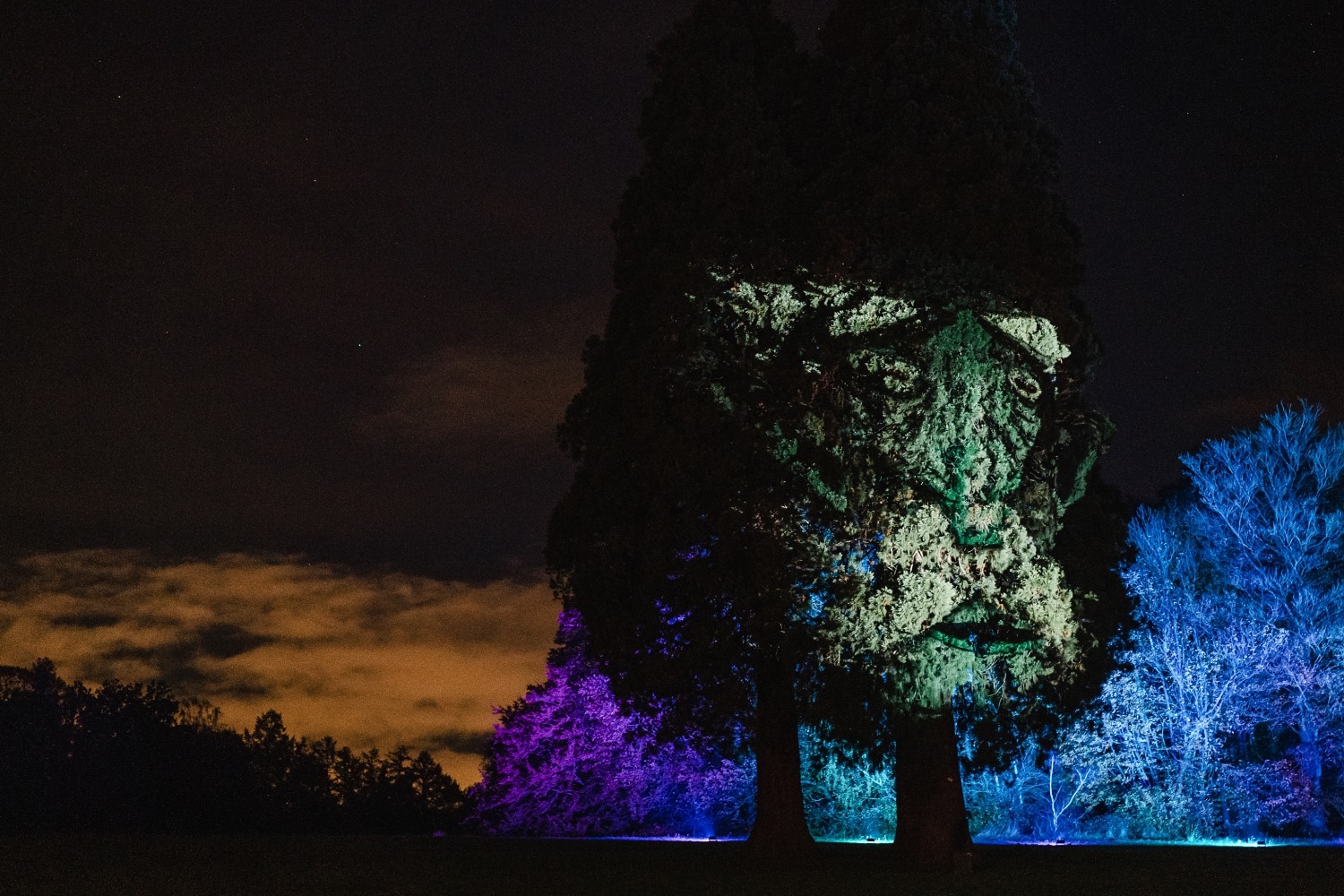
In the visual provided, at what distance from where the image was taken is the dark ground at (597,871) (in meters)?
15.2

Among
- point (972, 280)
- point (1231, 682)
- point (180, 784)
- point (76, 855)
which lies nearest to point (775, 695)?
point (972, 280)

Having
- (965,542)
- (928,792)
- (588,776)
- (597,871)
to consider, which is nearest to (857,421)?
(965,542)

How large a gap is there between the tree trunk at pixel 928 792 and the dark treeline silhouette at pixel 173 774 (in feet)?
92.8

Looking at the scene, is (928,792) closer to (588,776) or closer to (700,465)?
(700,465)

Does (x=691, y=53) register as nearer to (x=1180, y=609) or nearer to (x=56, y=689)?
(x=1180, y=609)

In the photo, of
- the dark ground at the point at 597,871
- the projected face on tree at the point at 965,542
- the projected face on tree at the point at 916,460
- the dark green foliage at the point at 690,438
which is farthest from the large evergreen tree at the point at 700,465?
the dark ground at the point at 597,871

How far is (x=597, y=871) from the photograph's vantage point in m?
19.0

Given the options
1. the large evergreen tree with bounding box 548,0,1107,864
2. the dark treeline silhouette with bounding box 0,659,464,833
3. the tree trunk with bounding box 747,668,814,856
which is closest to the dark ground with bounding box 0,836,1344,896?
the tree trunk with bounding box 747,668,814,856

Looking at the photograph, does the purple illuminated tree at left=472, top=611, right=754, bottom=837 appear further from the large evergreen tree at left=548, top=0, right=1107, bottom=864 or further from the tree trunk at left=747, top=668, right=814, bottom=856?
the large evergreen tree at left=548, top=0, right=1107, bottom=864

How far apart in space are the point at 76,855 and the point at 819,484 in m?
12.1

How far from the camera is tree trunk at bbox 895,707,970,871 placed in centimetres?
2142

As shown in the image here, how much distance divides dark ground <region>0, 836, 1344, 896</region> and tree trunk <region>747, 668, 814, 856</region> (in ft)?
1.72

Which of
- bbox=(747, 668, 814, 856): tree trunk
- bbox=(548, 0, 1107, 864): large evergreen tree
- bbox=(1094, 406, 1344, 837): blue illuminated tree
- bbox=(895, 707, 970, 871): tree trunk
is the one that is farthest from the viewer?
bbox=(1094, 406, 1344, 837): blue illuminated tree

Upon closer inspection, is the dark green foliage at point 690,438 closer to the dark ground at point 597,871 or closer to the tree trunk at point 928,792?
the tree trunk at point 928,792
